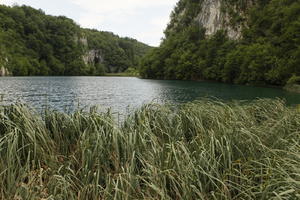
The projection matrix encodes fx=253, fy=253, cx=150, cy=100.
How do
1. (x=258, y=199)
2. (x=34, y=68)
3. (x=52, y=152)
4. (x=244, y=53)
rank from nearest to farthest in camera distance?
(x=258, y=199) → (x=52, y=152) → (x=244, y=53) → (x=34, y=68)

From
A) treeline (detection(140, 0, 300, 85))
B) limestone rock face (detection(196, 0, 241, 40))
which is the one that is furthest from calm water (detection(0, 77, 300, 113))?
limestone rock face (detection(196, 0, 241, 40))

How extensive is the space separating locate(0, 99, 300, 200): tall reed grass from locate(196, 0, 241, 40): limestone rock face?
8402 cm

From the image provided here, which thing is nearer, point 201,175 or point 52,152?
point 201,175

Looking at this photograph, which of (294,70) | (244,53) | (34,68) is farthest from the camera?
(34,68)

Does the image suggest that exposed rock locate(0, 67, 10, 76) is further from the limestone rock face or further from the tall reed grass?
the tall reed grass

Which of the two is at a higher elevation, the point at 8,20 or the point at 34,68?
the point at 8,20

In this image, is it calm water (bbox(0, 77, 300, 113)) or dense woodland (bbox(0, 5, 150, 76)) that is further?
dense woodland (bbox(0, 5, 150, 76))

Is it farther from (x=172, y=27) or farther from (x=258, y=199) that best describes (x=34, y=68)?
(x=258, y=199)

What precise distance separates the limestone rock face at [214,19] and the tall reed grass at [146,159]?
84024 mm

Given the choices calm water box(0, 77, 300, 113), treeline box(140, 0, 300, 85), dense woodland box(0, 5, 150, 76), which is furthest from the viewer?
dense woodland box(0, 5, 150, 76)

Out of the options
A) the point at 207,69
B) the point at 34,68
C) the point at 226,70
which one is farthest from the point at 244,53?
the point at 34,68

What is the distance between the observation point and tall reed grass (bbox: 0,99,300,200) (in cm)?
374

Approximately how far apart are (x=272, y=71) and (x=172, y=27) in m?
88.1

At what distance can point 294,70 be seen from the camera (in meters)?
46.0
